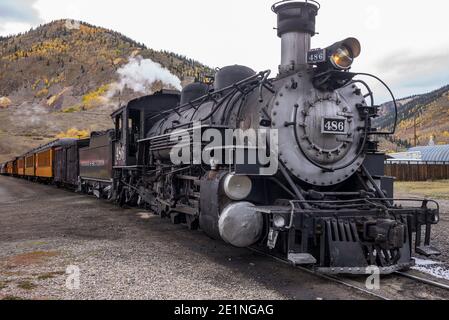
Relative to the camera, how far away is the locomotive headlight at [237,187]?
6.13 meters

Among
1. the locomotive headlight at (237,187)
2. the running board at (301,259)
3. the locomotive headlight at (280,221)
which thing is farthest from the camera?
the locomotive headlight at (237,187)

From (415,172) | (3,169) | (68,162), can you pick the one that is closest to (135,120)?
(68,162)

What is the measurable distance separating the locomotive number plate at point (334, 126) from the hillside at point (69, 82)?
8120 centimetres

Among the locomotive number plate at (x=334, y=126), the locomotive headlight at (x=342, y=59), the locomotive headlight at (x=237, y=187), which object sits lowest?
the locomotive headlight at (x=237, y=187)

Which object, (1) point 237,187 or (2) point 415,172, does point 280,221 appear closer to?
(1) point 237,187

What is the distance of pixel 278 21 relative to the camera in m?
7.18

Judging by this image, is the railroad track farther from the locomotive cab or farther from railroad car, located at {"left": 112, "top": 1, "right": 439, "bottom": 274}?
the locomotive cab

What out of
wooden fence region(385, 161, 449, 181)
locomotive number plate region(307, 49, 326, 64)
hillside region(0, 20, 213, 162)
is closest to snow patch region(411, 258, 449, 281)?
locomotive number plate region(307, 49, 326, 64)

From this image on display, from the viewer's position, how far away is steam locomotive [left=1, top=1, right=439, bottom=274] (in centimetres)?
552

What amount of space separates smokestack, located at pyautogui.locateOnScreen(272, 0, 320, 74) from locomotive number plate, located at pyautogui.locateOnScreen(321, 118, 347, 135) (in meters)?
0.99

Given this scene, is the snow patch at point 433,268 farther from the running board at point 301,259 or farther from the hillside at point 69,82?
the hillside at point 69,82

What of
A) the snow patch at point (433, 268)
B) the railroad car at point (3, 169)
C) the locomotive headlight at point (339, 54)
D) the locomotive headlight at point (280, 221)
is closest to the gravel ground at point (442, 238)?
the snow patch at point (433, 268)

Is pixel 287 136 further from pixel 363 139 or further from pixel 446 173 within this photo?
pixel 446 173
